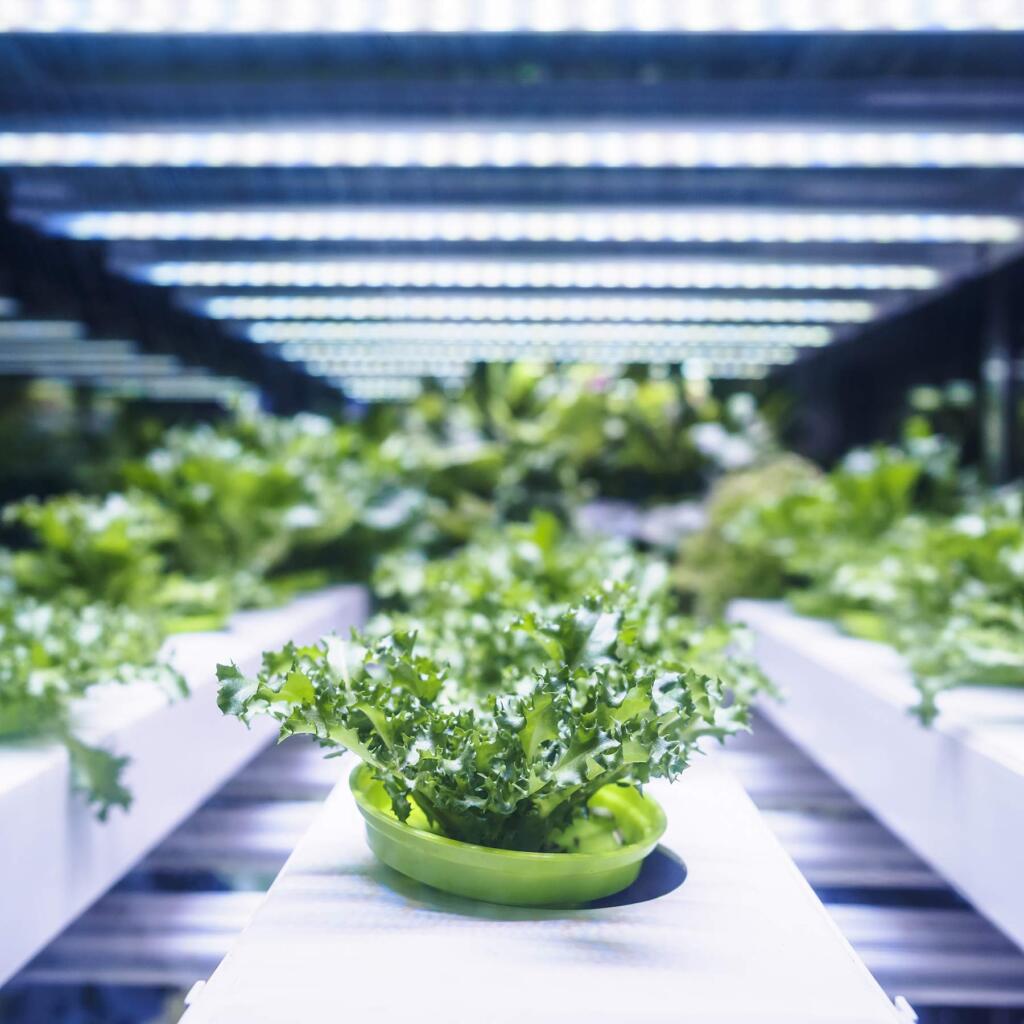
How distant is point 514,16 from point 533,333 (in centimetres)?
236

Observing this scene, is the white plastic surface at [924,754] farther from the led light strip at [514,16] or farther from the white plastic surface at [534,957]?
Answer: the led light strip at [514,16]

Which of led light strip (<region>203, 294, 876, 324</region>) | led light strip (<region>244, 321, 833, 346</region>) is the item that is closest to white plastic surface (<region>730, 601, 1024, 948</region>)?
led light strip (<region>203, 294, 876, 324</region>)

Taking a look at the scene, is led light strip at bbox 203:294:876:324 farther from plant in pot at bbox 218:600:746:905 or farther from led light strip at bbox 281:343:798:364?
plant in pot at bbox 218:600:746:905

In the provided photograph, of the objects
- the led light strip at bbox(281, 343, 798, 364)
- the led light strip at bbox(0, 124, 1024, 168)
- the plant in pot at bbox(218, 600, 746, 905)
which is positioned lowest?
the plant in pot at bbox(218, 600, 746, 905)

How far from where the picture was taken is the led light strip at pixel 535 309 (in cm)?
377

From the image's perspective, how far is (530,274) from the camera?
11.3ft

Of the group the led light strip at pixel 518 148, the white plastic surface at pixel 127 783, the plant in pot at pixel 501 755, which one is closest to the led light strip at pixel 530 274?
the led light strip at pixel 518 148

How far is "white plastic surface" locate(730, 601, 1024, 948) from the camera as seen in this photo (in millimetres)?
1512

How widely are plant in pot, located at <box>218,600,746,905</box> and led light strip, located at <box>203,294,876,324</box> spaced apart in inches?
105

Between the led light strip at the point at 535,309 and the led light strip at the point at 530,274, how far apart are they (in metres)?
0.17

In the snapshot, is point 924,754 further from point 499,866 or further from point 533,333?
point 533,333

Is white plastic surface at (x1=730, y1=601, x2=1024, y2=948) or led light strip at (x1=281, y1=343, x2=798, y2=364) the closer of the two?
white plastic surface at (x1=730, y1=601, x2=1024, y2=948)

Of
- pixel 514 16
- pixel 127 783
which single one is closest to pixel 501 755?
pixel 127 783

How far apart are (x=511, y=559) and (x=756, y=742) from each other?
0.77 meters
